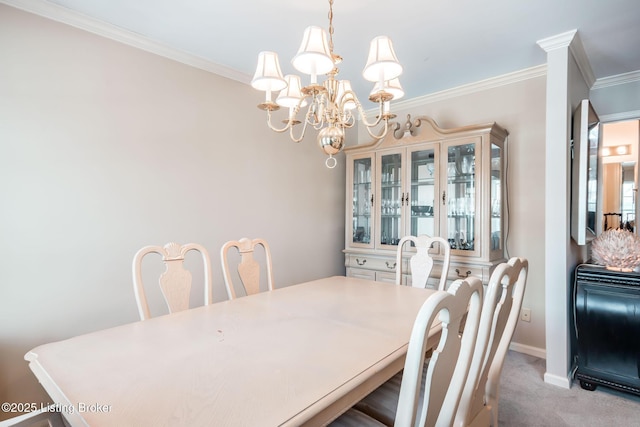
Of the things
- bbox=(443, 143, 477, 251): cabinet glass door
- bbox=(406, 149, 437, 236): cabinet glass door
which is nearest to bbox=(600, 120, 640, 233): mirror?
bbox=(443, 143, 477, 251): cabinet glass door

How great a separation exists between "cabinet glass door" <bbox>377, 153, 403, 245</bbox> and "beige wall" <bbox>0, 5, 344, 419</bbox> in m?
1.21

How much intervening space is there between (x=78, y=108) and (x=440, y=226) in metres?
2.78

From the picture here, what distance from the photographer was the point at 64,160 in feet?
6.30

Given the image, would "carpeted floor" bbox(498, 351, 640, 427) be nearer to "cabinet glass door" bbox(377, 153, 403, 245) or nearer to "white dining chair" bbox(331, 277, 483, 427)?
"white dining chair" bbox(331, 277, 483, 427)

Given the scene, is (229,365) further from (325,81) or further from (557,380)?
(557,380)

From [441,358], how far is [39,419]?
3.42 ft

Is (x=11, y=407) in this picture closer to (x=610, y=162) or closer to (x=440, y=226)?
(x=440, y=226)

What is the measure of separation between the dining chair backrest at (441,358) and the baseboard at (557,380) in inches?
75.2

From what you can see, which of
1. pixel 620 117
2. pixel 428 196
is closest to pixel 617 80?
pixel 620 117

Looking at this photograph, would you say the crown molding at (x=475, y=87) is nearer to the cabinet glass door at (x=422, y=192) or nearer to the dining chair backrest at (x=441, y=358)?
the cabinet glass door at (x=422, y=192)

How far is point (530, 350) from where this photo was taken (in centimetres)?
279

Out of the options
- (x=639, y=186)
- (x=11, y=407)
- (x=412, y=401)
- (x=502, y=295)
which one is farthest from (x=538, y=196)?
(x=11, y=407)

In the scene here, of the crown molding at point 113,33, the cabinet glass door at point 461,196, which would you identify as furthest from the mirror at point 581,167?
the crown molding at point 113,33

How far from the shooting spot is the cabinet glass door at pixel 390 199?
322cm
